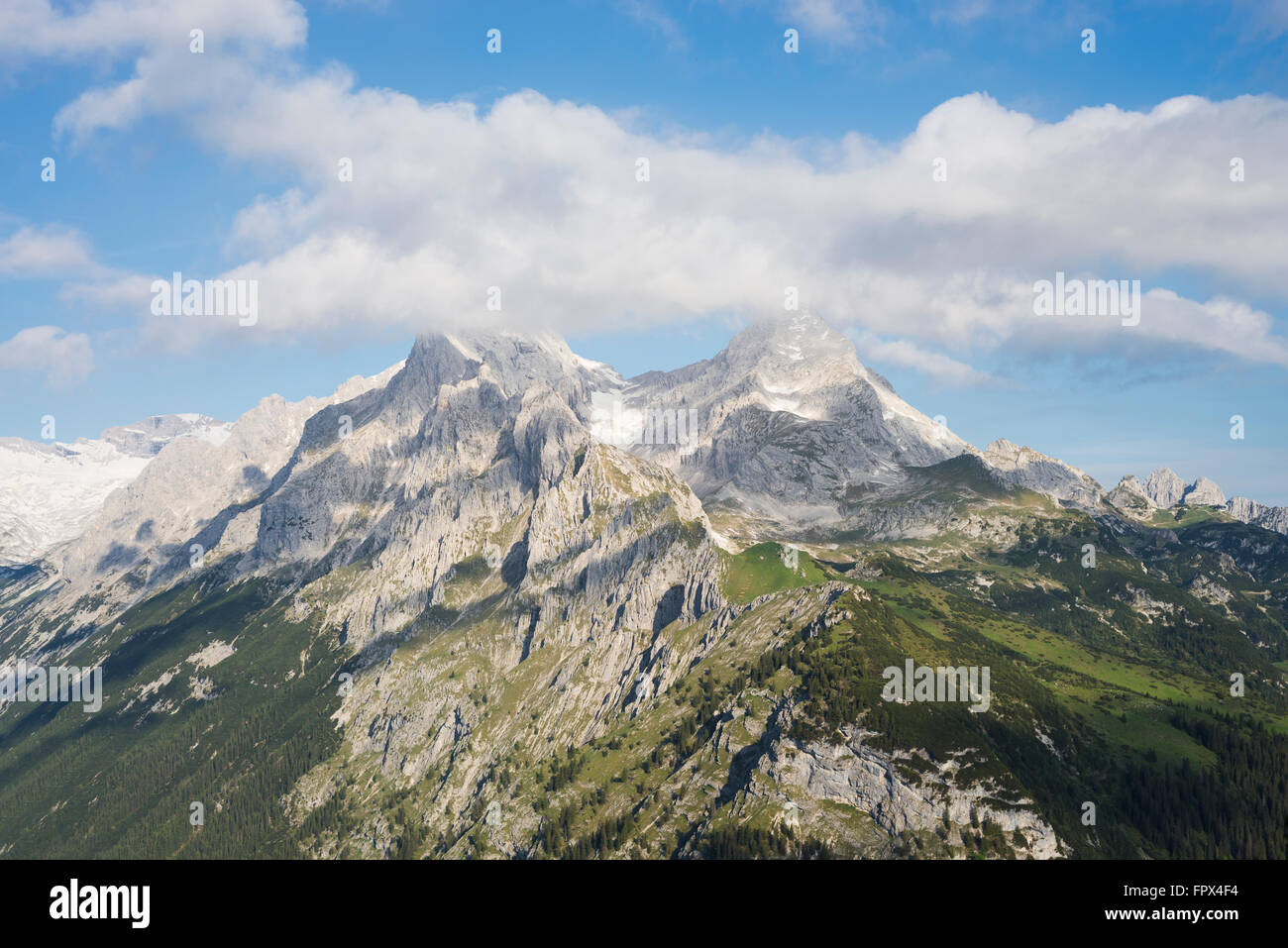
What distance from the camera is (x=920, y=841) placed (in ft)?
624
